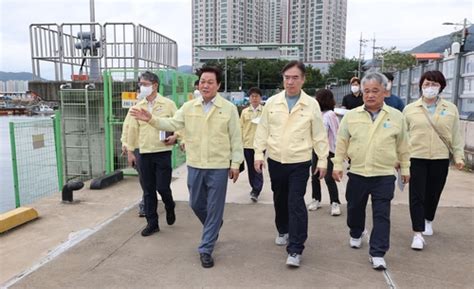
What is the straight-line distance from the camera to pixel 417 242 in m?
3.87

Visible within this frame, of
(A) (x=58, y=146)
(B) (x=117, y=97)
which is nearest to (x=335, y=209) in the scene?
(B) (x=117, y=97)

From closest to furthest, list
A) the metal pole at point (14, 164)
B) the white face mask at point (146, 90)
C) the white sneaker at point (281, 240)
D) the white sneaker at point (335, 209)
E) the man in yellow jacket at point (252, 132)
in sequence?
the white sneaker at point (281, 240) → the white face mask at point (146, 90) → the white sneaker at point (335, 209) → the man in yellow jacket at point (252, 132) → the metal pole at point (14, 164)

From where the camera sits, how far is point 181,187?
6.74 meters

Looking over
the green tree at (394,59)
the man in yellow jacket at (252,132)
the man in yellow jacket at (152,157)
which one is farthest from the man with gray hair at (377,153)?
the green tree at (394,59)

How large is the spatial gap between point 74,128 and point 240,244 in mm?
6193

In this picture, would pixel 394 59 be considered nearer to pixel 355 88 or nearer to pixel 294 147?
pixel 355 88

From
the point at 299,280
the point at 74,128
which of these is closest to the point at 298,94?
the point at 299,280

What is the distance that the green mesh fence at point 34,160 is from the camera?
6266mm

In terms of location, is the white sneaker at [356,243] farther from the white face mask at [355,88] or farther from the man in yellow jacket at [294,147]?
the white face mask at [355,88]

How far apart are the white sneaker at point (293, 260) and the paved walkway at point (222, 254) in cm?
6

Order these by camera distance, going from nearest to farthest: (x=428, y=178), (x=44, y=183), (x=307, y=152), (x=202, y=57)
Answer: (x=307, y=152), (x=428, y=178), (x=44, y=183), (x=202, y=57)

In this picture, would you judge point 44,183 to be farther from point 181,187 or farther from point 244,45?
point 244,45

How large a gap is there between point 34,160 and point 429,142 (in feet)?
19.8

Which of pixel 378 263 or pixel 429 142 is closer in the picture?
pixel 378 263
